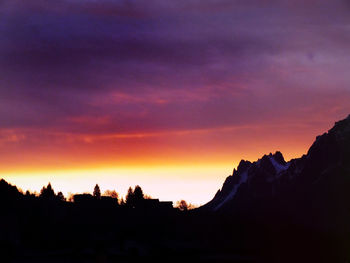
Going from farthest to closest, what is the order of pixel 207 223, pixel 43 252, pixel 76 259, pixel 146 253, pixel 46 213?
1. pixel 207 223
2. pixel 46 213
3. pixel 146 253
4. pixel 43 252
5. pixel 76 259

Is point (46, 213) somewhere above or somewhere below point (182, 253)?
above

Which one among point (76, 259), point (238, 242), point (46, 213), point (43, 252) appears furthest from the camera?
point (238, 242)

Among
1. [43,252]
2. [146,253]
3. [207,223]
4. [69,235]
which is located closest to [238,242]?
[207,223]

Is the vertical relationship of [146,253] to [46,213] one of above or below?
below

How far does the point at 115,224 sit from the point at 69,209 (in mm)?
15407

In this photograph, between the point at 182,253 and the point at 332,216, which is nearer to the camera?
the point at 182,253

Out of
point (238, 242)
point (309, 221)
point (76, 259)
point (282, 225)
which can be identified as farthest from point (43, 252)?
point (309, 221)

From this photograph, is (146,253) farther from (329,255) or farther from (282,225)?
(282,225)

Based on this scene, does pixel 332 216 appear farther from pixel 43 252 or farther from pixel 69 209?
pixel 43 252

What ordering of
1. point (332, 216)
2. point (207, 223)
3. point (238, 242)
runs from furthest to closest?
1. point (332, 216)
2. point (207, 223)
3. point (238, 242)

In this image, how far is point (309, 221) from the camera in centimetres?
19950

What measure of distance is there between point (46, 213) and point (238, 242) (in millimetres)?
59391

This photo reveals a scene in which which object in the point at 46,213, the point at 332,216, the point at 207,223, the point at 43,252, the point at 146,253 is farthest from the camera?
the point at 332,216

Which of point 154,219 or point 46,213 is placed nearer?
point 46,213
